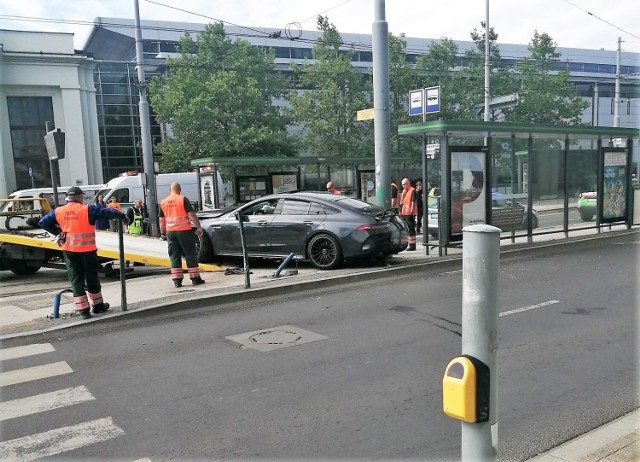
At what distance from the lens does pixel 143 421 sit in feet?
13.5

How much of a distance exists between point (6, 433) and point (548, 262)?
9589 millimetres

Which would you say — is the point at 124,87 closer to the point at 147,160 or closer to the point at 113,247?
the point at 147,160

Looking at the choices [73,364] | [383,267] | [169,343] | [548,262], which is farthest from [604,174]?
[73,364]

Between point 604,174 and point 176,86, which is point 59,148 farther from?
point 176,86

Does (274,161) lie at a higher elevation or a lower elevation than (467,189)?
higher

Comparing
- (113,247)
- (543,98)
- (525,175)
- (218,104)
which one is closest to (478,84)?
(543,98)

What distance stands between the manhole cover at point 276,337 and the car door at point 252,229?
456 centimetres

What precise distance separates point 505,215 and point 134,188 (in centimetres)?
1645

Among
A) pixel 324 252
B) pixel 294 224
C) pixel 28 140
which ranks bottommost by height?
pixel 324 252

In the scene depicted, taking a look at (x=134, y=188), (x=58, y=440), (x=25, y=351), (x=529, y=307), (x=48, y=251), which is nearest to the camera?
(x=58, y=440)

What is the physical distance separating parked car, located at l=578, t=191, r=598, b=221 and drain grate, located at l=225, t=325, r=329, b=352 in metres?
10.7

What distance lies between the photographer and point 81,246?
7172 millimetres

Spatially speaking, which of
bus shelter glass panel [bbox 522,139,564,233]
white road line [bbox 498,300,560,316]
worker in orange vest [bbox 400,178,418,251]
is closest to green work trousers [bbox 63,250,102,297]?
white road line [bbox 498,300,560,316]

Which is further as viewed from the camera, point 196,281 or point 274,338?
point 196,281
